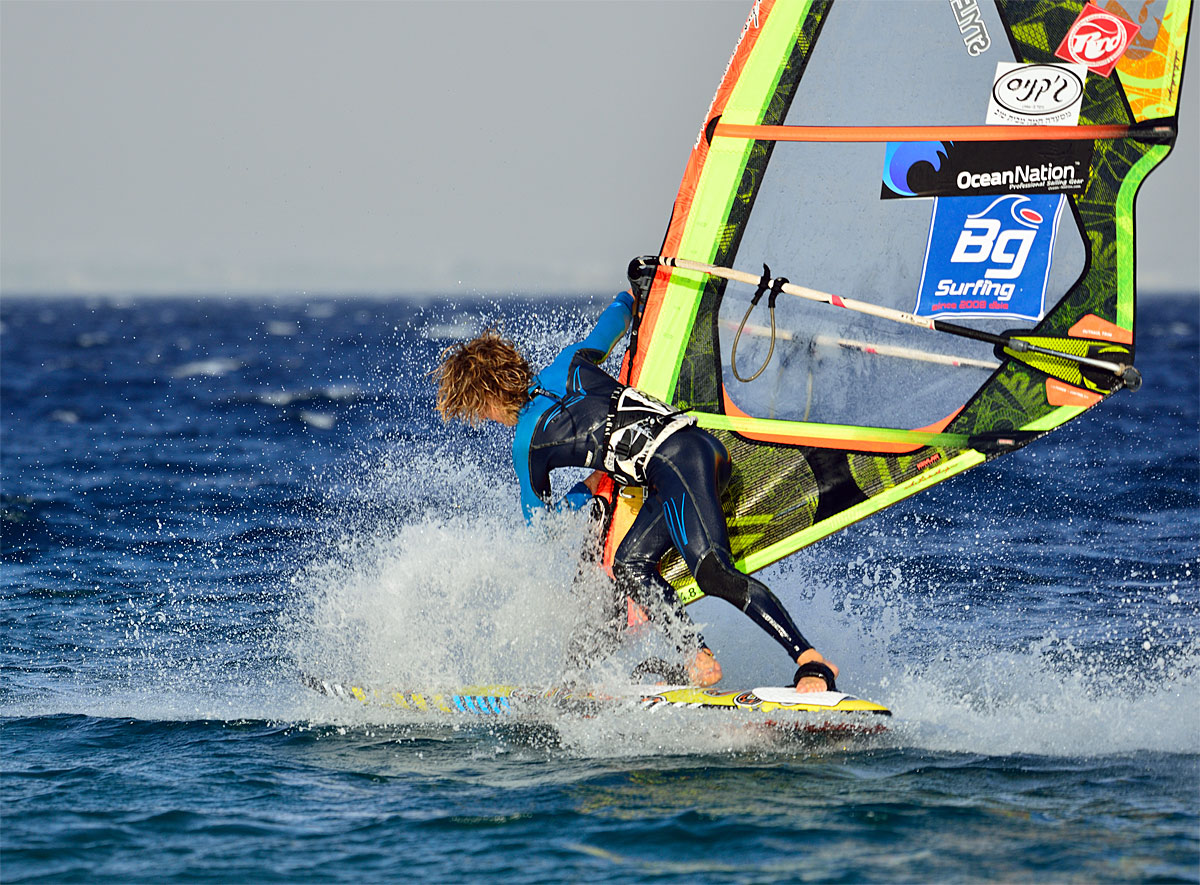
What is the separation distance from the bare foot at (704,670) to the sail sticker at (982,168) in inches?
76.6

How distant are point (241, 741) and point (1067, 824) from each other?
2.85 meters

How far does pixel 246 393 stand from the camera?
19.2m

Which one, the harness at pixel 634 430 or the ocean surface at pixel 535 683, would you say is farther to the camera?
the harness at pixel 634 430

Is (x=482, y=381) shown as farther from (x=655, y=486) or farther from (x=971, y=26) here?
(x=971, y=26)

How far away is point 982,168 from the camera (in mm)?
4715

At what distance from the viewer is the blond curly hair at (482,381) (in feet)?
14.9

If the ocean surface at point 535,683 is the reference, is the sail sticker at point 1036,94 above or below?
above

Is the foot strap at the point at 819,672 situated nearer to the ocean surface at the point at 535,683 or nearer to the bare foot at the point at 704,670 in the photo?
the ocean surface at the point at 535,683

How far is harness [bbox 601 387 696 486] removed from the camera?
4512 millimetres

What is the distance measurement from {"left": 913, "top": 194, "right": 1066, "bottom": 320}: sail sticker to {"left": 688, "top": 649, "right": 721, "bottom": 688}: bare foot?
160 centimetres

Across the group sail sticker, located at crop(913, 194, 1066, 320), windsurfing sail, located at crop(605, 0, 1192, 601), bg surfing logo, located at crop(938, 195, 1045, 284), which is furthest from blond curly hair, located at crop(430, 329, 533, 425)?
bg surfing logo, located at crop(938, 195, 1045, 284)

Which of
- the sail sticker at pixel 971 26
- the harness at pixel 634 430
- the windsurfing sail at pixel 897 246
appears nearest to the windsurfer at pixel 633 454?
the harness at pixel 634 430

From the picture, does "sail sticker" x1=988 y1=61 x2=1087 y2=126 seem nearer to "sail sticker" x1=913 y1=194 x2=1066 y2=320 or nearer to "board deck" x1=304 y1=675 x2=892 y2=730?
"sail sticker" x1=913 y1=194 x2=1066 y2=320

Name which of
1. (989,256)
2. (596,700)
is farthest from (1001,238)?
(596,700)
